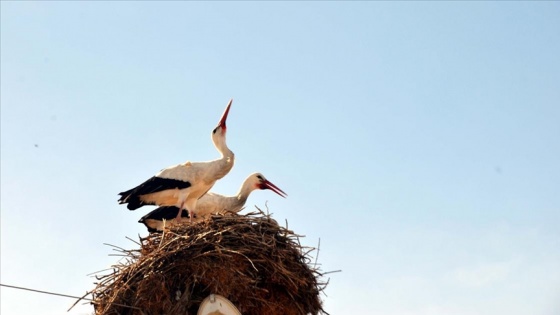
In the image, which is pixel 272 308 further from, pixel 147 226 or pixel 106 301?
pixel 147 226

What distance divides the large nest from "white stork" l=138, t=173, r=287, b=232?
308cm

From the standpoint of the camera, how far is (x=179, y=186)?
477 inches

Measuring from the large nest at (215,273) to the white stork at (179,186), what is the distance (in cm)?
249

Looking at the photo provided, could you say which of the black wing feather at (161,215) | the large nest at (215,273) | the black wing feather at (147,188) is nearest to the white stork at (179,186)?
the black wing feather at (147,188)

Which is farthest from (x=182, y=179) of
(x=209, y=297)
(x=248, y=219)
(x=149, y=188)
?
(x=209, y=297)

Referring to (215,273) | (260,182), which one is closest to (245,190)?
(260,182)

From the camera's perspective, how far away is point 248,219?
31.8 feet

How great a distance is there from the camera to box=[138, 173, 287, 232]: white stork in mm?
12742

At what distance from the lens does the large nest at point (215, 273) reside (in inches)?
354

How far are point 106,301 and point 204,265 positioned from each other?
102cm

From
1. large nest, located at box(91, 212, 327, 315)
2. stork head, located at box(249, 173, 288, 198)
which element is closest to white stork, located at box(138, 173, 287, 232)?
stork head, located at box(249, 173, 288, 198)

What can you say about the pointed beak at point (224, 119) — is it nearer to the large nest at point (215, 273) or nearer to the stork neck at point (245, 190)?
the stork neck at point (245, 190)

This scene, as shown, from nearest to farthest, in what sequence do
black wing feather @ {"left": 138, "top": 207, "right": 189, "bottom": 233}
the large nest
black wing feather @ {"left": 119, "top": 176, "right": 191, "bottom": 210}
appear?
the large nest → black wing feather @ {"left": 119, "top": 176, "right": 191, "bottom": 210} → black wing feather @ {"left": 138, "top": 207, "right": 189, "bottom": 233}

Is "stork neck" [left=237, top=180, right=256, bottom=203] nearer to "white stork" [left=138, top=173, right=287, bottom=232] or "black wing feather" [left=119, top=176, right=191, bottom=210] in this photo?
"white stork" [left=138, top=173, right=287, bottom=232]
